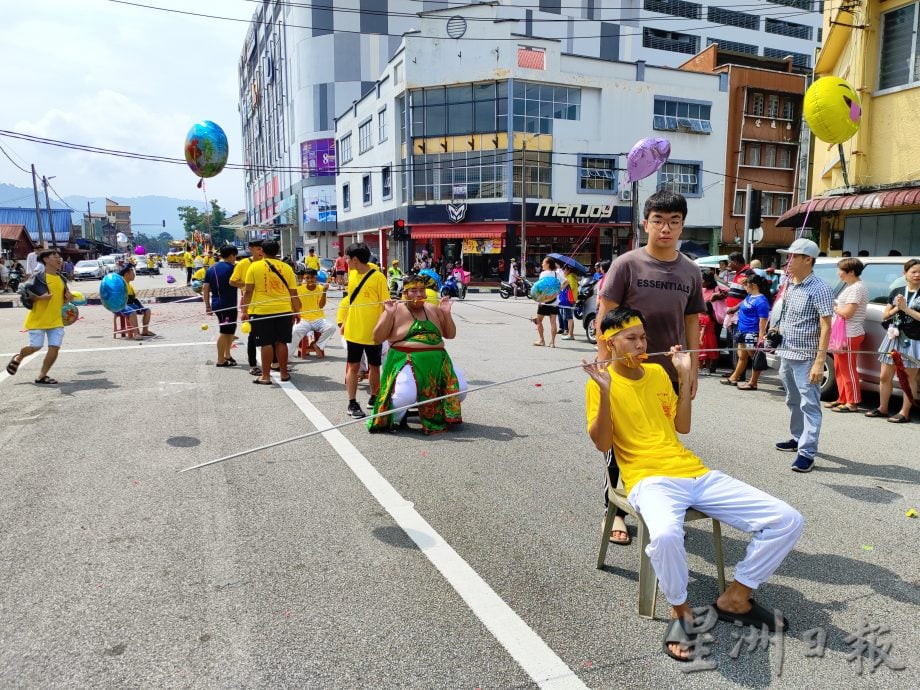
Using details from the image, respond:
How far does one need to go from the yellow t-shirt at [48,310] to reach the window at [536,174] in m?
28.0

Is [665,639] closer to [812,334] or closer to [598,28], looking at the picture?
[812,334]

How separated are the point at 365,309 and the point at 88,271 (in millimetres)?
44974

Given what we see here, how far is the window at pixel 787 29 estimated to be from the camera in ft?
185

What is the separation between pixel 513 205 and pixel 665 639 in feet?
106

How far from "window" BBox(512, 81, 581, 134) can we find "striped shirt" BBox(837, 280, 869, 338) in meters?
29.0

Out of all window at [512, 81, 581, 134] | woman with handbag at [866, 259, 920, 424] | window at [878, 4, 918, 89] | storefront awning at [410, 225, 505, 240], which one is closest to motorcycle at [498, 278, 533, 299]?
storefront awning at [410, 225, 505, 240]

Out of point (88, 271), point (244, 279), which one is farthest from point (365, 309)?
point (88, 271)

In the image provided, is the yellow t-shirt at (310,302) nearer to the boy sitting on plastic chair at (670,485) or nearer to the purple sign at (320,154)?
the boy sitting on plastic chair at (670,485)

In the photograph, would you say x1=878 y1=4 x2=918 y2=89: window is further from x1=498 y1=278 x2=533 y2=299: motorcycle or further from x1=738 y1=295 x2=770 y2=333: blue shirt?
x1=498 y1=278 x2=533 y2=299: motorcycle

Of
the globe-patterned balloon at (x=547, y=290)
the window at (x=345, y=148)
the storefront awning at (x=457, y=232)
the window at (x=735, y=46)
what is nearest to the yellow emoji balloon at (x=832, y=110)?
the globe-patterned balloon at (x=547, y=290)

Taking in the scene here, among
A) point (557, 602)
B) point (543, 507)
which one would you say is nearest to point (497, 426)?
point (543, 507)

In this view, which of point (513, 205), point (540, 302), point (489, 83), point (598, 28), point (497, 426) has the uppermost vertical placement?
point (598, 28)

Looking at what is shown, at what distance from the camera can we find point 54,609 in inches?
125

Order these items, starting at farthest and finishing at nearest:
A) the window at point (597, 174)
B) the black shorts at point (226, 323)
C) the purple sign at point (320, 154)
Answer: the purple sign at point (320, 154), the window at point (597, 174), the black shorts at point (226, 323)
